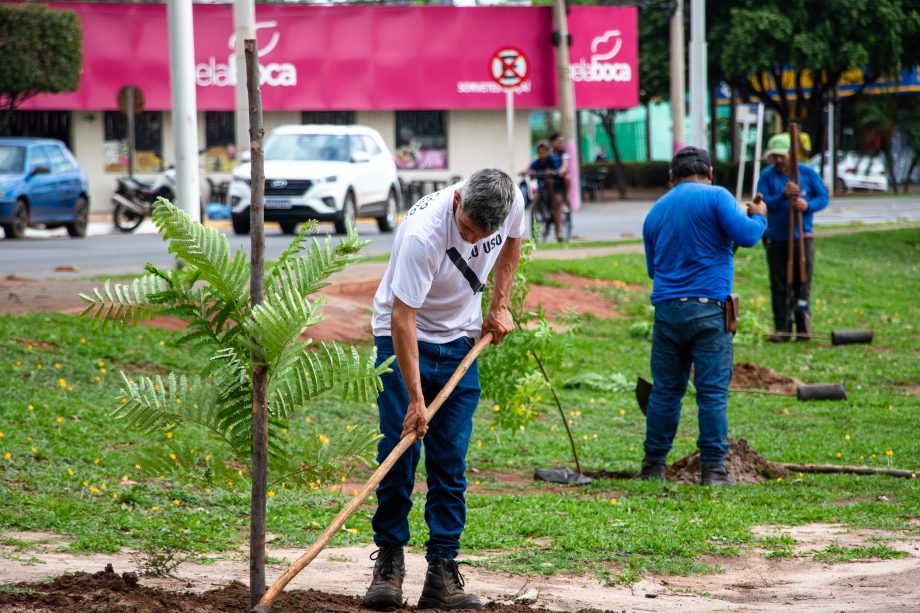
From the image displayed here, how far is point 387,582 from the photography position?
16.0 ft

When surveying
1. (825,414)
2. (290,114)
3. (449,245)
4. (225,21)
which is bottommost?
(825,414)

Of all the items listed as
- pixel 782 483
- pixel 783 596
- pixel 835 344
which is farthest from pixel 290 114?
pixel 783 596

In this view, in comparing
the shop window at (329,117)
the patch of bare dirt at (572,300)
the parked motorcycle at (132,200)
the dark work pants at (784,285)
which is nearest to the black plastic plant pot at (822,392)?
the dark work pants at (784,285)

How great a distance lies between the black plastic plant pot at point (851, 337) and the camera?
13.4 m

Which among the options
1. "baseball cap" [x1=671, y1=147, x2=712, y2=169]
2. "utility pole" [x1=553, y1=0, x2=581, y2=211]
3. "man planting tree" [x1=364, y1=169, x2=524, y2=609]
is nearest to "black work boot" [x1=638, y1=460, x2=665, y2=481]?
"baseball cap" [x1=671, y1=147, x2=712, y2=169]

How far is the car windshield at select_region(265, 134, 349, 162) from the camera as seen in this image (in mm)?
22672

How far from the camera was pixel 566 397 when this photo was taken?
10883 mm

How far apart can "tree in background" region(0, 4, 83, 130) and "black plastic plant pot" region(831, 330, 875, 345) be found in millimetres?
18626

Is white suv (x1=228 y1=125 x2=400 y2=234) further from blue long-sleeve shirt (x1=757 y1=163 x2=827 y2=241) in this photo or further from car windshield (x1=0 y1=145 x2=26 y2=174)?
blue long-sleeve shirt (x1=757 y1=163 x2=827 y2=241)

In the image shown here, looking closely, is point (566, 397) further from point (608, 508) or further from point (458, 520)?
point (458, 520)

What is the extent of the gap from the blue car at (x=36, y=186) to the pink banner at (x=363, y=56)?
10.1 metres

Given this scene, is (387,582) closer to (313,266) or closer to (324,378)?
(324,378)

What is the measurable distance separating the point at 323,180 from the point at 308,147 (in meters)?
1.57

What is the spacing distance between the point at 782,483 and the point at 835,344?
20.7 ft
